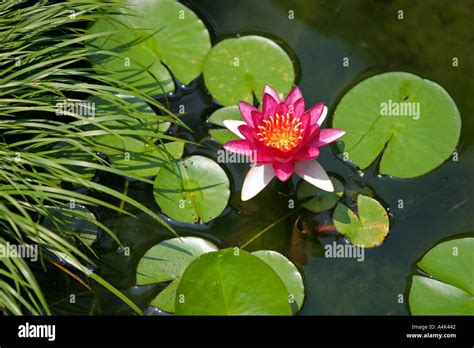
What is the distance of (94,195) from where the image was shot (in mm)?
4152

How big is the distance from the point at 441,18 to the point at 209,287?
8.50 feet

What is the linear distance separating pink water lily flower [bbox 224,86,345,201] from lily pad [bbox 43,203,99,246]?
3.02ft

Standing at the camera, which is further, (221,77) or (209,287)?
(221,77)

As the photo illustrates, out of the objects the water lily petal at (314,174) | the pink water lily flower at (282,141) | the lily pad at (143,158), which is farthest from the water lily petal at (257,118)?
the lily pad at (143,158)

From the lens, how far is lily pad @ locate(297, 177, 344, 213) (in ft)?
13.2

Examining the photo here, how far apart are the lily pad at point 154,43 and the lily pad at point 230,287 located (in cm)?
135

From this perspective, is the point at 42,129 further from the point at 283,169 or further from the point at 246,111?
the point at 283,169

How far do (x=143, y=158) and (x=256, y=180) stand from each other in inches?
29.0

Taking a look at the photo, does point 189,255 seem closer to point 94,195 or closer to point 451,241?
point 94,195

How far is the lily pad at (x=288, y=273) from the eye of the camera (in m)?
3.72

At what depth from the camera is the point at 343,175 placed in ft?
13.4

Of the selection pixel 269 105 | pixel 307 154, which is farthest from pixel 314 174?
pixel 269 105

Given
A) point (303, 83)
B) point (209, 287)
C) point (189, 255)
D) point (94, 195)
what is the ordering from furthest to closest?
point (303, 83) < point (94, 195) < point (189, 255) < point (209, 287)
